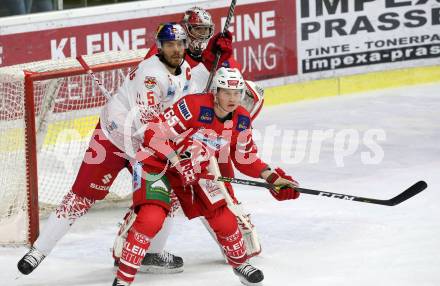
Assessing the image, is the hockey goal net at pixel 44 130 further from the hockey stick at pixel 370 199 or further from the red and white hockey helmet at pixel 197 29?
the hockey stick at pixel 370 199

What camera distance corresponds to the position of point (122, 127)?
225 inches

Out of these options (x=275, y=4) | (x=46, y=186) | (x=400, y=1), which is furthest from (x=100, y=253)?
(x=400, y=1)

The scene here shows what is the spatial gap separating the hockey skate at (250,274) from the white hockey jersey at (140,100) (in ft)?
2.43

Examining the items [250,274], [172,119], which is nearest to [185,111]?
[172,119]

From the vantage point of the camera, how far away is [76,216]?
5.62m

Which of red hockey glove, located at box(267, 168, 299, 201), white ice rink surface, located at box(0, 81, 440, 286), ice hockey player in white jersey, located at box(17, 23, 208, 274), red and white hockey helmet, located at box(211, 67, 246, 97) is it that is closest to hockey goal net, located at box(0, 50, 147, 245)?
white ice rink surface, located at box(0, 81, 440, 286)

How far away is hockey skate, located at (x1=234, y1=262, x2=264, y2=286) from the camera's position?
5.28 m

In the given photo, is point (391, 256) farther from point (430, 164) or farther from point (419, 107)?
point (419, 107)

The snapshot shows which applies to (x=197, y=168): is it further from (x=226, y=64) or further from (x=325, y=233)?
(x=325, y=233)

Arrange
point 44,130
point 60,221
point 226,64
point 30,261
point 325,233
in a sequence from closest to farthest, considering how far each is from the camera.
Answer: point 30,261, point 60,221, point 226,64, point 325,233, point 44,130

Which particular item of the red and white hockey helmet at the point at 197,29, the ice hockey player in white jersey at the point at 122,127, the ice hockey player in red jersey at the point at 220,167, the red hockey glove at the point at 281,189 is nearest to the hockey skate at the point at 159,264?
the ice hockey player in red jersey at the point at 220,167

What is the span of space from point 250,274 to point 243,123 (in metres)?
0.61

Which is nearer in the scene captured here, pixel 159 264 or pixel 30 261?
pixel 30 261

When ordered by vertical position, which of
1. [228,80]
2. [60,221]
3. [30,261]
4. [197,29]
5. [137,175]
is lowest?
[30,261]
